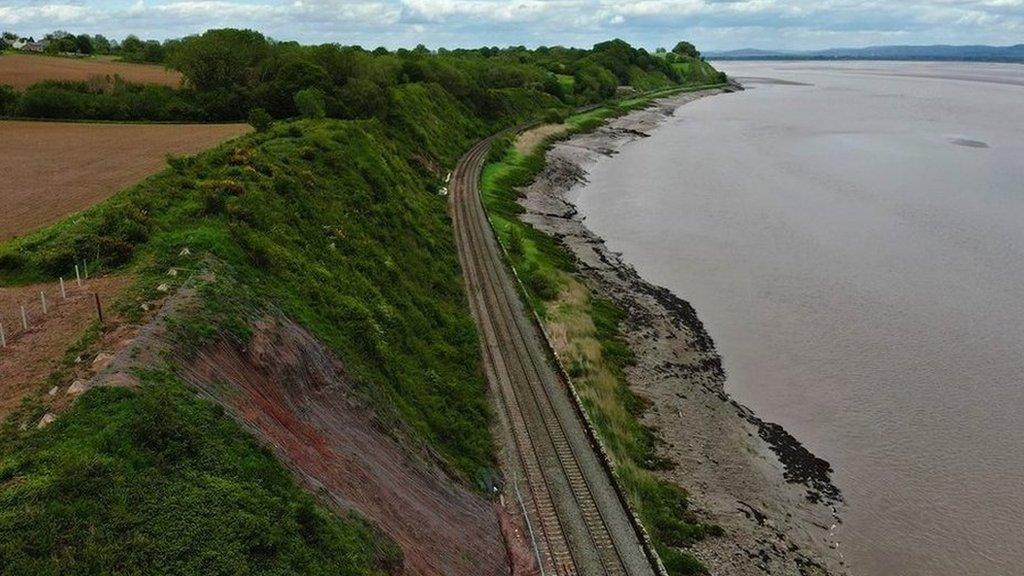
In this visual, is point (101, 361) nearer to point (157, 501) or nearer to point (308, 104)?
point (157, 501)

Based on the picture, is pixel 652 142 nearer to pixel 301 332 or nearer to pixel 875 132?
pixel 875 132

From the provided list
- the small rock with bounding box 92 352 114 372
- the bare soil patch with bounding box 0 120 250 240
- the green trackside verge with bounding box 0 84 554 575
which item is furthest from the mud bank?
the bare soil patch with bounding box 0 120 250 240

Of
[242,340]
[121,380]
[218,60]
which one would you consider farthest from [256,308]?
[218,60]

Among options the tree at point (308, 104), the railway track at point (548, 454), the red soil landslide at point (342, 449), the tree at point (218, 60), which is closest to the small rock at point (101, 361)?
the red soil landslide at point (342, 449)

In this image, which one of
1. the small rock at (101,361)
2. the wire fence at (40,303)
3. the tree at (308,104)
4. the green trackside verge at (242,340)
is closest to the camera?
the green trackside verge at (242,340)

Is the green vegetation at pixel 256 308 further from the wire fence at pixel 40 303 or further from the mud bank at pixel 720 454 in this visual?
the mud bank at pixel 720 454

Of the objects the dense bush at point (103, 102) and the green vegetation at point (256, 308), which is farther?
the dense bush at point (103, 102)
